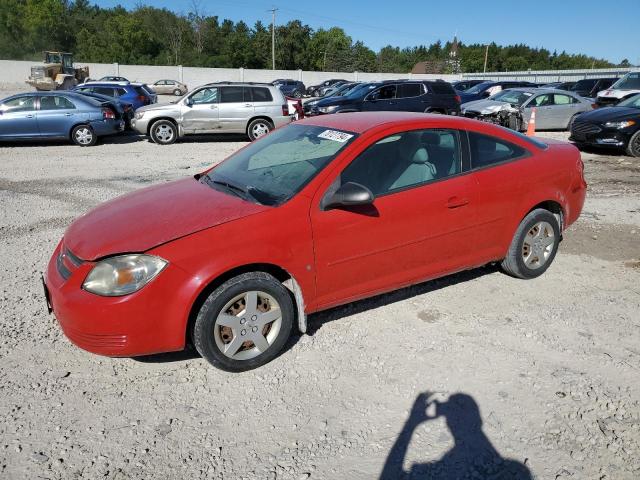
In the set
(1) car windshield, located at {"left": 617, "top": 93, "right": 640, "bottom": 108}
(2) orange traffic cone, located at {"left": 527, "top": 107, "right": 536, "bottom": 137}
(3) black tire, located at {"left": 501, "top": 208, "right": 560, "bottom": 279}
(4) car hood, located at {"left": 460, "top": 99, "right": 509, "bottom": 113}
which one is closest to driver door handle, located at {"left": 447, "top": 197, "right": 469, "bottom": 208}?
(3) black tire, located at {"left": 501, "top": 208, "right": 560, "bottom": 279}

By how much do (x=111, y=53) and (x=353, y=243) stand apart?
76744mm

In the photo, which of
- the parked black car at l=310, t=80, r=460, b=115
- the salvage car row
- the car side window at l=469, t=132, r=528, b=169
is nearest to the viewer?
the car side window at l=469, t=132, r=528, b=169

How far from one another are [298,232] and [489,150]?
1957mm

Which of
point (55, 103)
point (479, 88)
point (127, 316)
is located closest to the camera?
point (127, 316)

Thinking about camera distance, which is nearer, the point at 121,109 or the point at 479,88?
the point at 121,109

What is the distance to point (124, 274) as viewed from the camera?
3.03 meters

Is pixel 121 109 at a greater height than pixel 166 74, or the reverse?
pixel 166 74

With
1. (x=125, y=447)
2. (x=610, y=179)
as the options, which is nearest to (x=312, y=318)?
(x=125, y=447)

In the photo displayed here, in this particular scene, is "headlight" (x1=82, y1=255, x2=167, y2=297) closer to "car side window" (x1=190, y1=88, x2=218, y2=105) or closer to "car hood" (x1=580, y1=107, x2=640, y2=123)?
"car hood" (x1=580, y1=107, x2=640, y2=123)

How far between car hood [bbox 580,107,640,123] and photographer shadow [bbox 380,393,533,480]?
11261mm

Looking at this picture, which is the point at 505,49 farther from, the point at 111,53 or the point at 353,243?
the point at 353,243

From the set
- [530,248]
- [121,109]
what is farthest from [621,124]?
[121,109]

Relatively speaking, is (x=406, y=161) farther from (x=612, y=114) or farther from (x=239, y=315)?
(x=612, y=114)

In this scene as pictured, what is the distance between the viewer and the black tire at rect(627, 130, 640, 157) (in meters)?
11.7
